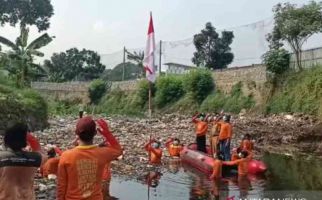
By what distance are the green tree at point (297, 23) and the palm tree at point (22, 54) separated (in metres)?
15.3

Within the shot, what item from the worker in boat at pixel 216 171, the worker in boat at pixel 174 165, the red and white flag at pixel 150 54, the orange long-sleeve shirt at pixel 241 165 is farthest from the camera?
the worker in boat at pixel 174 165

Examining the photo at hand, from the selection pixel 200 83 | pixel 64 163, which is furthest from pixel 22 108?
pixel 64 163

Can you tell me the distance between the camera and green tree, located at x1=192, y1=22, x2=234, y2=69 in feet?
134

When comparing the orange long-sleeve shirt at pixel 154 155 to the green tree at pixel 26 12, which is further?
the green tree at pixel 26 12

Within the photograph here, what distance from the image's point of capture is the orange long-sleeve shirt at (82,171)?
4.75m

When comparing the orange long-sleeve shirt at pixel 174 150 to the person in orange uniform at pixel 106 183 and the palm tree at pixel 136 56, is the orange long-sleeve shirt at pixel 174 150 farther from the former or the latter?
the palm tree at pixel 136 56

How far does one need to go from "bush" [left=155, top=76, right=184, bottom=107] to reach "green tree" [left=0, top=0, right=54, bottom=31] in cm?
1837

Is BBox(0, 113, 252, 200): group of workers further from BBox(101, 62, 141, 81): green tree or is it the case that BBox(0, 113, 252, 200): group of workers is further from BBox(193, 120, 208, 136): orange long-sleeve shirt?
BBox(101, 62, 141, 81): green tree

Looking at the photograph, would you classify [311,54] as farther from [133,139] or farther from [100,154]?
[100,154]

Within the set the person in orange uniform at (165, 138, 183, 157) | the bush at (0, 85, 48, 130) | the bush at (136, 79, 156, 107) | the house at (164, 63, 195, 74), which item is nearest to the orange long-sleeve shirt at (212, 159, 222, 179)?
the person in orange uniform at (165, 138, 183, 157)

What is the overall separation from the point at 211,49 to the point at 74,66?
25505 mm

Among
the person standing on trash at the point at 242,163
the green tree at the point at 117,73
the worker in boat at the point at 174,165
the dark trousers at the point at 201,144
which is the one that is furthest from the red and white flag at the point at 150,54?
the green tree at the point at 117,73

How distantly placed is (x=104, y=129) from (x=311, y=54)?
87.7ft

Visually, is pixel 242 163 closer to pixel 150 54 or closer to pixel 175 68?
pixel 150 54
